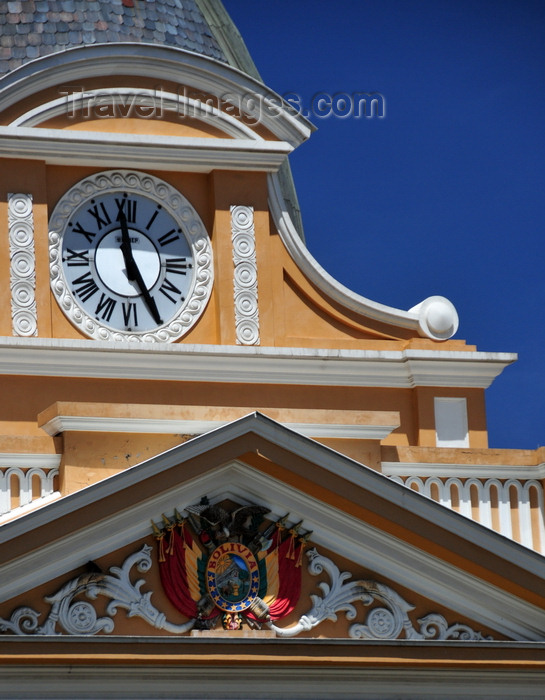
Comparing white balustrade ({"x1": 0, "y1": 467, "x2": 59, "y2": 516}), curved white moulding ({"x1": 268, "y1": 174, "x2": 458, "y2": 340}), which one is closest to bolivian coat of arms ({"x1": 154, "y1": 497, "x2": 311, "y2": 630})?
white balustrade ({"x1": 0, "y1": 467, "x2": 59, "y2": 516})

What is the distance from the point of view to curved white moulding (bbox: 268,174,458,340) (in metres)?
26.8

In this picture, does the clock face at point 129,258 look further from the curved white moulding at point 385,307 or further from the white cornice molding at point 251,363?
the curved white moulding at point 385,307

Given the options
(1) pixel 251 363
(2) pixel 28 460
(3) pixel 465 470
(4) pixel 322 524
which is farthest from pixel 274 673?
(1) pixel 251 363

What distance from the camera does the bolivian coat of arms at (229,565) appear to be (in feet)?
69.6

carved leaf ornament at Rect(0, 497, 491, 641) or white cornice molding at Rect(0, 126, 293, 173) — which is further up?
white cornice molding at Rect(0, 126, 293, 173)

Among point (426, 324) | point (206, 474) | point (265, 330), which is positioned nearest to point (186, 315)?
point (265, 330)

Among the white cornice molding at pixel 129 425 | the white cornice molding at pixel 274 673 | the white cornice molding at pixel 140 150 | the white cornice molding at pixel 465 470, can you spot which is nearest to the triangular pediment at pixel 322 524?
the white cornice molding at pixel 274 673

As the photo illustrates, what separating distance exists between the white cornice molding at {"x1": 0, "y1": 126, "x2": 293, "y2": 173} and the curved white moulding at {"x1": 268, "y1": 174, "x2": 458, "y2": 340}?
39.4 inches

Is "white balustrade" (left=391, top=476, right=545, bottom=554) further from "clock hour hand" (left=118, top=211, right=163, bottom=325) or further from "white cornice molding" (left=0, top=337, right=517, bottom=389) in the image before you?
"clock hour hand" (left=118, top=211, right=163, bottom=325)

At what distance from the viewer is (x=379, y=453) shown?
2403cm

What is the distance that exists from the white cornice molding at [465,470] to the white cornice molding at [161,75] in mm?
5038

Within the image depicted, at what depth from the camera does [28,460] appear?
74.7 ft

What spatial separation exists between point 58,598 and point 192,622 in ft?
4.21

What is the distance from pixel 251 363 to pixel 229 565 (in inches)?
192
